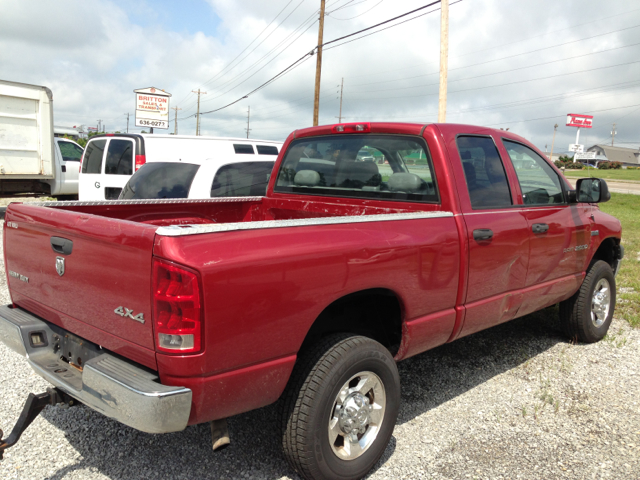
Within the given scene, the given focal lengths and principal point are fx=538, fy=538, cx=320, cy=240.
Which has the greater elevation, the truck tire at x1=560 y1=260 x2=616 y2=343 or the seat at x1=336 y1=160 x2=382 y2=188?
the seat at x1=336 y1=160 x2=382 y2=188

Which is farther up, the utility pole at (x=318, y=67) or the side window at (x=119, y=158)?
the utility pole at (x=318, y=67)

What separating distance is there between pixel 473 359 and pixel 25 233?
3.62m

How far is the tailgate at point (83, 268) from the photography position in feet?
7.40

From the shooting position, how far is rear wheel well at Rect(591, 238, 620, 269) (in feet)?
17.1

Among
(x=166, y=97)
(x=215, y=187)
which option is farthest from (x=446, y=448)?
(x=166, y=97)

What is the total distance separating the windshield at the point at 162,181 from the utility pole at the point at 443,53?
32.1 ft

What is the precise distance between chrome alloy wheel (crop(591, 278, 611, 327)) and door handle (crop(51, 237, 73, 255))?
4516 mm

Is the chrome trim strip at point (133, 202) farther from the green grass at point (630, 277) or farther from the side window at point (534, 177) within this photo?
the green grass at point (630, 277)

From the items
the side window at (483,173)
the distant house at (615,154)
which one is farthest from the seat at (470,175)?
the distant house at (615,154)

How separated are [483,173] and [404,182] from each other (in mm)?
586

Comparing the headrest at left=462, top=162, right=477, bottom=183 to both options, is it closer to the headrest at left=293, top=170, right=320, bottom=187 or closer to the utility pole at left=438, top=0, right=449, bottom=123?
the headrest at left=293, top=170, right=320, bottom=187

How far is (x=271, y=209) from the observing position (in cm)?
455

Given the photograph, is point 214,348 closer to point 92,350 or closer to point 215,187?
point 92,350

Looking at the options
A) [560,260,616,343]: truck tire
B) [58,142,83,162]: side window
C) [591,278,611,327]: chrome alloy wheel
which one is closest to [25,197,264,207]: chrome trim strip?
[560,260,616,343]: truck tire
